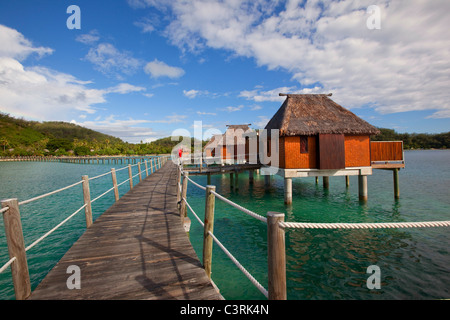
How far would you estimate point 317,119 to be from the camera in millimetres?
14211

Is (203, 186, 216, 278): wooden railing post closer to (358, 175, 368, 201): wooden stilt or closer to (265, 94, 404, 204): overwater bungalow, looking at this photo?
(265, 94, 404, 204): overwater bungalow

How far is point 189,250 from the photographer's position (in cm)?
384

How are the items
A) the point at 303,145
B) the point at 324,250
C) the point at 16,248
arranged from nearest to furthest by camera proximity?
1. the point at 16,248
2. the point at 324,250
3. the point at 303,145

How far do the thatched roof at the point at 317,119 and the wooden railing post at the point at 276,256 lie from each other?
1213 centimetres

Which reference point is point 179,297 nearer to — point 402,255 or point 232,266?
point 232,266

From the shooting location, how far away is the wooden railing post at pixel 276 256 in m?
1.87

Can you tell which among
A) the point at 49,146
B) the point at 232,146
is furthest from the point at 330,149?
the point at 49,146

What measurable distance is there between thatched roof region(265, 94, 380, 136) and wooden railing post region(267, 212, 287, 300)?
12.1 metres

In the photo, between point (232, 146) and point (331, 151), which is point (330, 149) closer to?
point (331, 151)

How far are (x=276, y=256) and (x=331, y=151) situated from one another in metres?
13.1

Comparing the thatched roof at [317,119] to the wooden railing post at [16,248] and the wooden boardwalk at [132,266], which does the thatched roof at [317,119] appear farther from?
the wooden railing post at [16,248]

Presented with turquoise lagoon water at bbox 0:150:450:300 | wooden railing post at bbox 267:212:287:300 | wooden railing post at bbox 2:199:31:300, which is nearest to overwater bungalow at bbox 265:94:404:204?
A: turquoise lagoon water at bbox 0:150:450:300

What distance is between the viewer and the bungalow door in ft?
43.3
